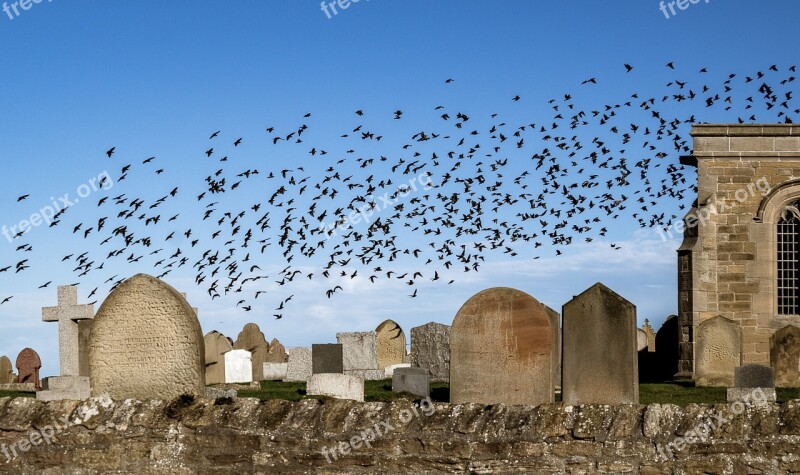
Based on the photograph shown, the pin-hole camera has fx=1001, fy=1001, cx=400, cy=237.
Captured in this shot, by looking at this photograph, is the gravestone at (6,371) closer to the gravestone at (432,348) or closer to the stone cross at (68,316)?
the stone cross at (68,316)

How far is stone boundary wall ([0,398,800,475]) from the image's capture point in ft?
26.7

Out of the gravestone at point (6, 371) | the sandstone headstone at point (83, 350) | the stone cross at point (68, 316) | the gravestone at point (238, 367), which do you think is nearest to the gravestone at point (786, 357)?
the gravestone at point (238, 367)

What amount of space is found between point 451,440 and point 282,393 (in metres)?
9.62

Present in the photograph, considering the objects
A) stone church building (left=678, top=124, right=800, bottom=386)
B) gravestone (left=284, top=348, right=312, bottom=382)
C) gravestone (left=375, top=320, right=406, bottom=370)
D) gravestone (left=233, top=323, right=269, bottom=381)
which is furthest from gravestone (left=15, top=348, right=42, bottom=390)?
stone church building (left=678, top=124, right=800, bottom=386)

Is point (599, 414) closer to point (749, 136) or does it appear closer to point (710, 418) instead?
point (710, 418)

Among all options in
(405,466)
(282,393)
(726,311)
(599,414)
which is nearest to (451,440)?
(405,466)

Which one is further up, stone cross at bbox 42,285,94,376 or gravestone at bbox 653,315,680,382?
stone cross at bbox 42,285,94,376

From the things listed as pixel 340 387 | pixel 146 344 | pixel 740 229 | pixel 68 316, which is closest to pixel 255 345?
pixel 68 316

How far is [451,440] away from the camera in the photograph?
8555 mm

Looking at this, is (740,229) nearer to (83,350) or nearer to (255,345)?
(255,345)

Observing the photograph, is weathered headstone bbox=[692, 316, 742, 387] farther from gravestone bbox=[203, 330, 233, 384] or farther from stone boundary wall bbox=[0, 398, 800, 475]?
stone boundary wall bbox=[0, 398, 800, 475]

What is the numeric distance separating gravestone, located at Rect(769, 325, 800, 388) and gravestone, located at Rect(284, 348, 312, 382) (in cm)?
1003

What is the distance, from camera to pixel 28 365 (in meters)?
26.4

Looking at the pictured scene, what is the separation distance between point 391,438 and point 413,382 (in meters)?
8.31
